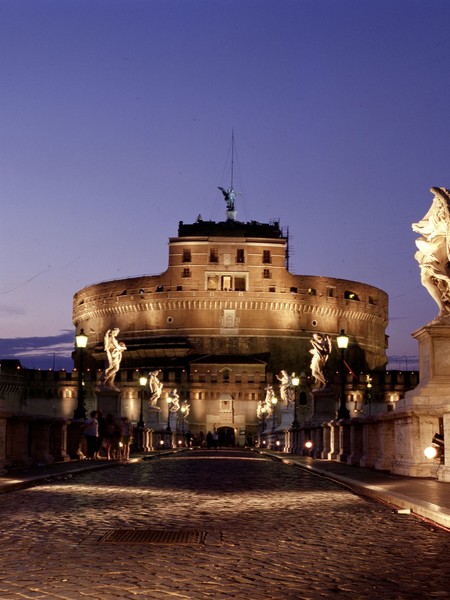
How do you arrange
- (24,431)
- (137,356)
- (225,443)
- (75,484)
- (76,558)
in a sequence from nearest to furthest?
(76,558) → (75,484) → (24,431) → (225,443) → (137,356)

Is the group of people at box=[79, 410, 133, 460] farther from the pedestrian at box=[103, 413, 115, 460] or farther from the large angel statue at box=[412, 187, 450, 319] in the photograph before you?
the large angel statue at box=[412, 187, 450, 319]

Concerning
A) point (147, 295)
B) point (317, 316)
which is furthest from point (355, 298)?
point (147, 295)

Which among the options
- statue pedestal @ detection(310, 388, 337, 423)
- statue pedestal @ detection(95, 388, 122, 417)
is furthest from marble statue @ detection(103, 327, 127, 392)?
statue pedestal @ detection(310, 388, 337, 423)

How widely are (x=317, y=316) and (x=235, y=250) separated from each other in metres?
13.9

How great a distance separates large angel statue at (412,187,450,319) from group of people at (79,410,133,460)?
1304 centimetres

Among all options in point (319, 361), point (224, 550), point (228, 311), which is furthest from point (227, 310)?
point (224, 550)

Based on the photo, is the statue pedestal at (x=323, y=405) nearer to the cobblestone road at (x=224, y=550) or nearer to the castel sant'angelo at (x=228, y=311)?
the cobblestone road at (x=224, y=550)

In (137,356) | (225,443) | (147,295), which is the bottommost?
(225,443)

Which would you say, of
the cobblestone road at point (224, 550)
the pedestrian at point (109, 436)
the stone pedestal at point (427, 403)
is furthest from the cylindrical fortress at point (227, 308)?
the cobblestone road at point (224, 550)

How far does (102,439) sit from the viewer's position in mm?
27688

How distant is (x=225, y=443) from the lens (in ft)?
362

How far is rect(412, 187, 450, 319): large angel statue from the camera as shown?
1520 cm

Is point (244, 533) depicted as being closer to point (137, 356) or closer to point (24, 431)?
point (24, 431)

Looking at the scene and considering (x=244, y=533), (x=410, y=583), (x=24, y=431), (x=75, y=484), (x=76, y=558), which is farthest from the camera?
(x=24, y=431)
